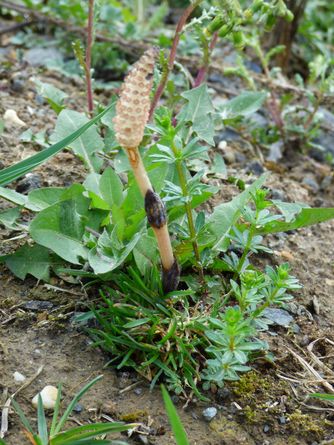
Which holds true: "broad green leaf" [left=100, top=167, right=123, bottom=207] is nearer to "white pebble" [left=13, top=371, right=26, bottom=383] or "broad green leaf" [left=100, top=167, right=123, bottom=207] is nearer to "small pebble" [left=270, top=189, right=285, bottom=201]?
"white pebble" [left=13, top=371, right=26, bottom=383]

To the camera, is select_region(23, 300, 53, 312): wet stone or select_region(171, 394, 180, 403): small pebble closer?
select_region(171, 394, 180, 403): small pebble

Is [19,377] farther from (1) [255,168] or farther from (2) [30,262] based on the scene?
(1) [255,168]

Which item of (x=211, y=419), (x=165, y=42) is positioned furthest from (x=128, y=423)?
(x=165, y=42)

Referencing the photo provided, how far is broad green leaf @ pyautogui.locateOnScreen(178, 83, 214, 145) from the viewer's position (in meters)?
2.92

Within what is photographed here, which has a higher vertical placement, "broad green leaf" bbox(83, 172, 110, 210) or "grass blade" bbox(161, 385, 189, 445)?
"broad green leaf" bbox(83, 172, 110, 210)

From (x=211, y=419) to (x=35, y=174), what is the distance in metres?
1.37

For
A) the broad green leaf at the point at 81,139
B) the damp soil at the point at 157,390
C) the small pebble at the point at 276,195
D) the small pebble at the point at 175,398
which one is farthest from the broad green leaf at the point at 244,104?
the small pebble at the point at 175,398

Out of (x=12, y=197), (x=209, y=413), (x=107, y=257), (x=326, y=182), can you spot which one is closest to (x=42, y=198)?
(x=12, y=197)

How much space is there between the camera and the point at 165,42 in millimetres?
4426

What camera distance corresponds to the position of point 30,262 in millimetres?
2439

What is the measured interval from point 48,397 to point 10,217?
752 mm

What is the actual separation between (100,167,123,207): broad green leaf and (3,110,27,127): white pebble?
995 millimetres

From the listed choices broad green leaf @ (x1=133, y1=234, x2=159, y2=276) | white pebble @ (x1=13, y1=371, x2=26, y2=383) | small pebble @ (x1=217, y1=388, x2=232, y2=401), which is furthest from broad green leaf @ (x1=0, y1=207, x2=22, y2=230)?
small pebble @ (x1=217, y1=388, x2=232, y2=401)

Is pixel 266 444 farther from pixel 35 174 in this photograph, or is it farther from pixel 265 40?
pixel 265 40
